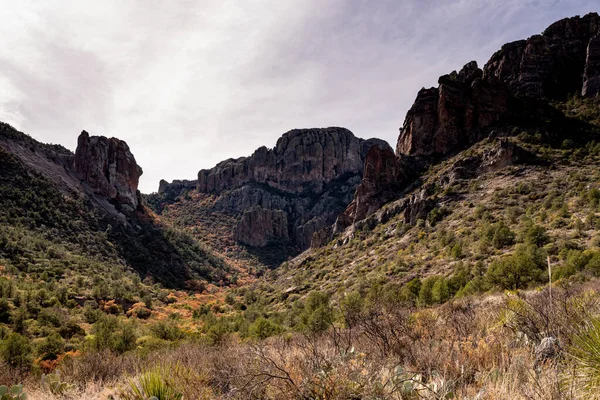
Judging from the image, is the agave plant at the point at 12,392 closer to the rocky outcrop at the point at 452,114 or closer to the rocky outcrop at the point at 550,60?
the rocky outcrop at the point at 452,114

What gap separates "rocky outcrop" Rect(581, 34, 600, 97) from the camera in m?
44.7

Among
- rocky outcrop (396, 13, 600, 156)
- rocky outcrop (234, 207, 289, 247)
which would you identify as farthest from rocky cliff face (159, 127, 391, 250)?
rocky outcrop (396, 13, 600, 156)

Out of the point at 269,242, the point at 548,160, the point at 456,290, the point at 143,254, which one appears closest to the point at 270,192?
the point at 269,242

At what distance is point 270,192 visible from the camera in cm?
11475

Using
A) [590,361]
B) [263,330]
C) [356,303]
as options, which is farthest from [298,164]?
[590,361]

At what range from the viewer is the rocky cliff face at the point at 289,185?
323ft

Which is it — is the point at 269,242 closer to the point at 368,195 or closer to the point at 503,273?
the point at 368,195

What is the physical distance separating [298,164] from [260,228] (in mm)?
32615

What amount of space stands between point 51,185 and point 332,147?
89515 millimetres

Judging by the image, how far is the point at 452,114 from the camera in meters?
48.8

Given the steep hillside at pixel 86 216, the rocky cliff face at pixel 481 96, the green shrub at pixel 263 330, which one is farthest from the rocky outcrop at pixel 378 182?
the steep hillside at pixel 86 216

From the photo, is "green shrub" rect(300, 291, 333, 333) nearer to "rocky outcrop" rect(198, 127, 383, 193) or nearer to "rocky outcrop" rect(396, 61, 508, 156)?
"rocky outcrop" rect(396, 61, 508, 156)

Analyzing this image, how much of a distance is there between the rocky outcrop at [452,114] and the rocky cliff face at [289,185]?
4937 cm

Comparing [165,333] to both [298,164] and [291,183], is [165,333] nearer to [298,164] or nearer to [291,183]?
[291,183]
